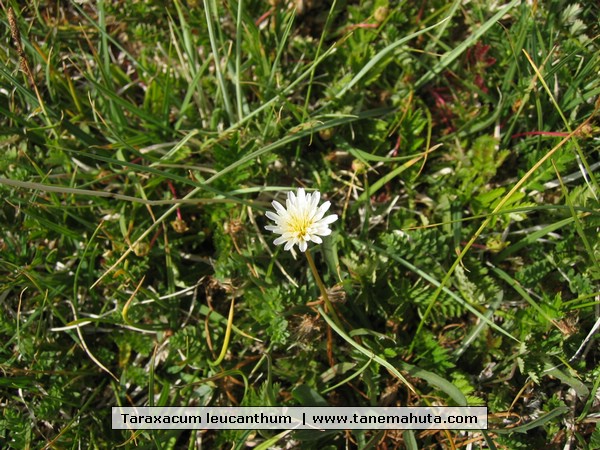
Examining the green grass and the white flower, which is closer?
the white flower

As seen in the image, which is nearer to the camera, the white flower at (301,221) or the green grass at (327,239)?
the white flower at (301,221)

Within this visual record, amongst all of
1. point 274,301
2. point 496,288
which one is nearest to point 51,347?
point 274,301

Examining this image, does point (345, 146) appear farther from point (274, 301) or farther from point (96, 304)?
point (96, 304)

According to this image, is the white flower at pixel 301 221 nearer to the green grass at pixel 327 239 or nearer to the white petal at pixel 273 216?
the white petal at pixel 273 216

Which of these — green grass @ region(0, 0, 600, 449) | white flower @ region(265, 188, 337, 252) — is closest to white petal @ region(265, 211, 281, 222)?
white flower @ region(265, 188, 337, 252)

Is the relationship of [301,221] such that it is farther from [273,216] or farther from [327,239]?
[327,239]

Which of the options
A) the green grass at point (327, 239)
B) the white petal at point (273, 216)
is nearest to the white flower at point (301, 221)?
the white petal at point (273, 216)

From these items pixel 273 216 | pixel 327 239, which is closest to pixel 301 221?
pixel 273 216

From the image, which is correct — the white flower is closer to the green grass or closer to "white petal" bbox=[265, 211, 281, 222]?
"white petal" bbox=[265, 211, 281, 222]
